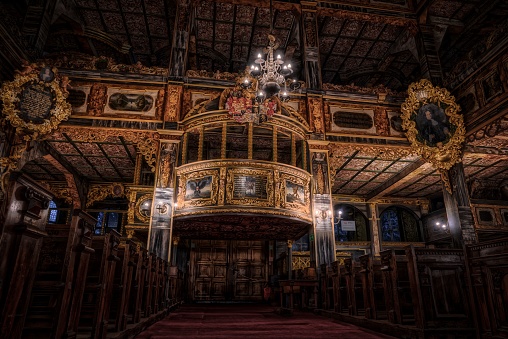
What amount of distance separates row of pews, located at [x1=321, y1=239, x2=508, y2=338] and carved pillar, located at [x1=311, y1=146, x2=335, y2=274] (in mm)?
2754

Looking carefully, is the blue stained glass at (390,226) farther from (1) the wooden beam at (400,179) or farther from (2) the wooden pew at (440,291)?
(2) the wooden pew at (440,291)

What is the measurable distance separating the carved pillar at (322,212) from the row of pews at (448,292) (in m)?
2.75

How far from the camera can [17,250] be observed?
7.02 feet

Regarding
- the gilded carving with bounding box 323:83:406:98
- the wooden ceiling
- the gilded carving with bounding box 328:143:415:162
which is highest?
the wooden ceiling

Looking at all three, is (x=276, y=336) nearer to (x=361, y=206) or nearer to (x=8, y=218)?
(x=8, y=218)

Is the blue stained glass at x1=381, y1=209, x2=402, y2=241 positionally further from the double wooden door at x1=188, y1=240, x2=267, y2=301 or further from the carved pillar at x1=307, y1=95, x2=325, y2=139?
the carved pillar at x1=307, y1=95, x2=325, y2=139

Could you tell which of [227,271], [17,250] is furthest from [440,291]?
[227,271]

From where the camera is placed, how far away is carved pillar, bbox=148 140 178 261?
25.0 feet

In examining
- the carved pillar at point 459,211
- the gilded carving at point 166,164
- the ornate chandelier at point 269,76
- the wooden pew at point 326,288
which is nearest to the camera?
the ornate chandelier at point 269,76

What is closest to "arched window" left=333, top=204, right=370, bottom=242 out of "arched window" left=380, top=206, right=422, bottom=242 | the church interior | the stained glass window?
"arched window" left=380, top=206, right=422, bottom=242

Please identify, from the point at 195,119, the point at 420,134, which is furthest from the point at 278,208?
the point at 420,134

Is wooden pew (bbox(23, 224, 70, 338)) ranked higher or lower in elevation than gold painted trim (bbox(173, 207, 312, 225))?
lower

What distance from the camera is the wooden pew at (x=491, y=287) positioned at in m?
3.99

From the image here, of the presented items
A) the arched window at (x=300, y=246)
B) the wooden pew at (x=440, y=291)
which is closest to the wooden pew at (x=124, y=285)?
the wooden pew at (x=440, y=291)
